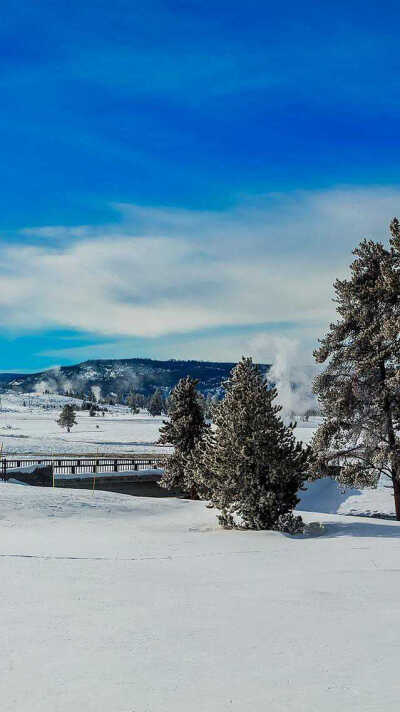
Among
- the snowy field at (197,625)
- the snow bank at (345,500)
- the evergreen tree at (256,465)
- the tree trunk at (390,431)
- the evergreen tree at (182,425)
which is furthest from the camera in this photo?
the evergreen tree at (182,425)

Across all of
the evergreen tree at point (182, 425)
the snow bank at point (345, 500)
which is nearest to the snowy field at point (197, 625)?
the evergreen tree at point (182, 425)

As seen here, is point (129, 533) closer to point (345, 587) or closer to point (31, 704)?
point (345, 587)

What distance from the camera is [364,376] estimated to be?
84.9 feet

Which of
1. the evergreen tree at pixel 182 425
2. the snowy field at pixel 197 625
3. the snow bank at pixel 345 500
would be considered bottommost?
the snow bank at pixel 345 500

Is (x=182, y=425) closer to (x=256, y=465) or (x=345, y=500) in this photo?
(x=345, y=500)

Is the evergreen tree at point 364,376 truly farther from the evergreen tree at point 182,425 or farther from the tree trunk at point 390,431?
the evergreen tree at point 182,425

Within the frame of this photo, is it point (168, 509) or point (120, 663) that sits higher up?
point (120, 663)

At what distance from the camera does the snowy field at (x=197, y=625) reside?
207 inches

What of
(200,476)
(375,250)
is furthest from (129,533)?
(375,250)

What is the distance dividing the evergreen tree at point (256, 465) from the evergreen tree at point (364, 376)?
7190mm

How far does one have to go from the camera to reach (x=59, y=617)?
24.7 ft

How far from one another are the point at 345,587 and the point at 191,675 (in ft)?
16.2

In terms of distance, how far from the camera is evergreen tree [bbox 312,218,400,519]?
25.0 m

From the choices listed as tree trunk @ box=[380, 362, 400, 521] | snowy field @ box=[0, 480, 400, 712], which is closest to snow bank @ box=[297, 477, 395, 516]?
tree trunk @ box=[380, 362, 400, 521]
